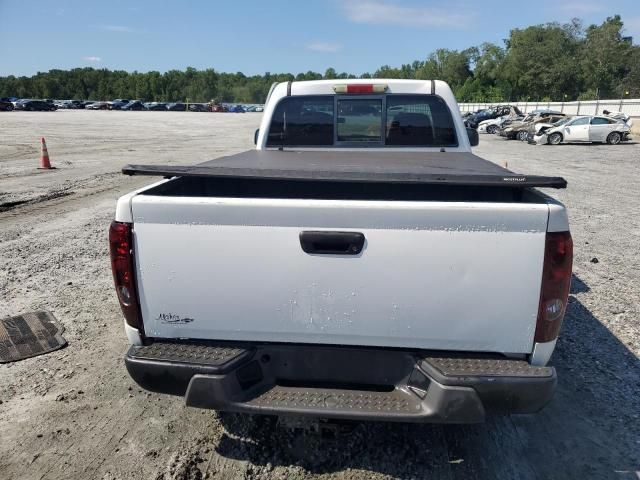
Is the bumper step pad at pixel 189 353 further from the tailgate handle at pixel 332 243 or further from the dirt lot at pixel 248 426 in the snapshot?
the dirt lot at pixel 248 426

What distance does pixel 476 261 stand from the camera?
7.38 feet

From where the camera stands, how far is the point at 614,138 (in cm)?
2859

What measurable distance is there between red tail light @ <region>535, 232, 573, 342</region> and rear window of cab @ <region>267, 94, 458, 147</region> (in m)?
3.06

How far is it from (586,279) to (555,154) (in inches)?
782

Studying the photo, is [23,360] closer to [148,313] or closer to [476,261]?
[148,313]

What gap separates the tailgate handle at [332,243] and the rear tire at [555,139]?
30.2 meters

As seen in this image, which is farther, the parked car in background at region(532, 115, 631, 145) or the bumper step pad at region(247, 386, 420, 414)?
the parked car in background at region(532, 115, 631, 145)

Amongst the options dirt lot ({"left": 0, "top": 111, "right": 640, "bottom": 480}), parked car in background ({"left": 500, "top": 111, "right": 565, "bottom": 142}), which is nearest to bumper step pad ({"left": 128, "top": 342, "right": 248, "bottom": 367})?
dirt lot ({"left": 0, "top": 111, "right": 640, "bottom": 480})

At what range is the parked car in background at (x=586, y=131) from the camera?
92.2 feet

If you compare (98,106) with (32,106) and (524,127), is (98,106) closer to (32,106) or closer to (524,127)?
(32,106)

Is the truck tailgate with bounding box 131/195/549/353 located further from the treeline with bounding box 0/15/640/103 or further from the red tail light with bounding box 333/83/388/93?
the treeline with bounding box 0/15/640/103

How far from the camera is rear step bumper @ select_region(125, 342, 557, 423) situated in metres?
2.31

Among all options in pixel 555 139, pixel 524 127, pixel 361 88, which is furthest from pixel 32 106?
pixel 361 88

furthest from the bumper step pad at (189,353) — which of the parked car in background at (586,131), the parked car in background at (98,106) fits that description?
the parked car in background at (98,106)
